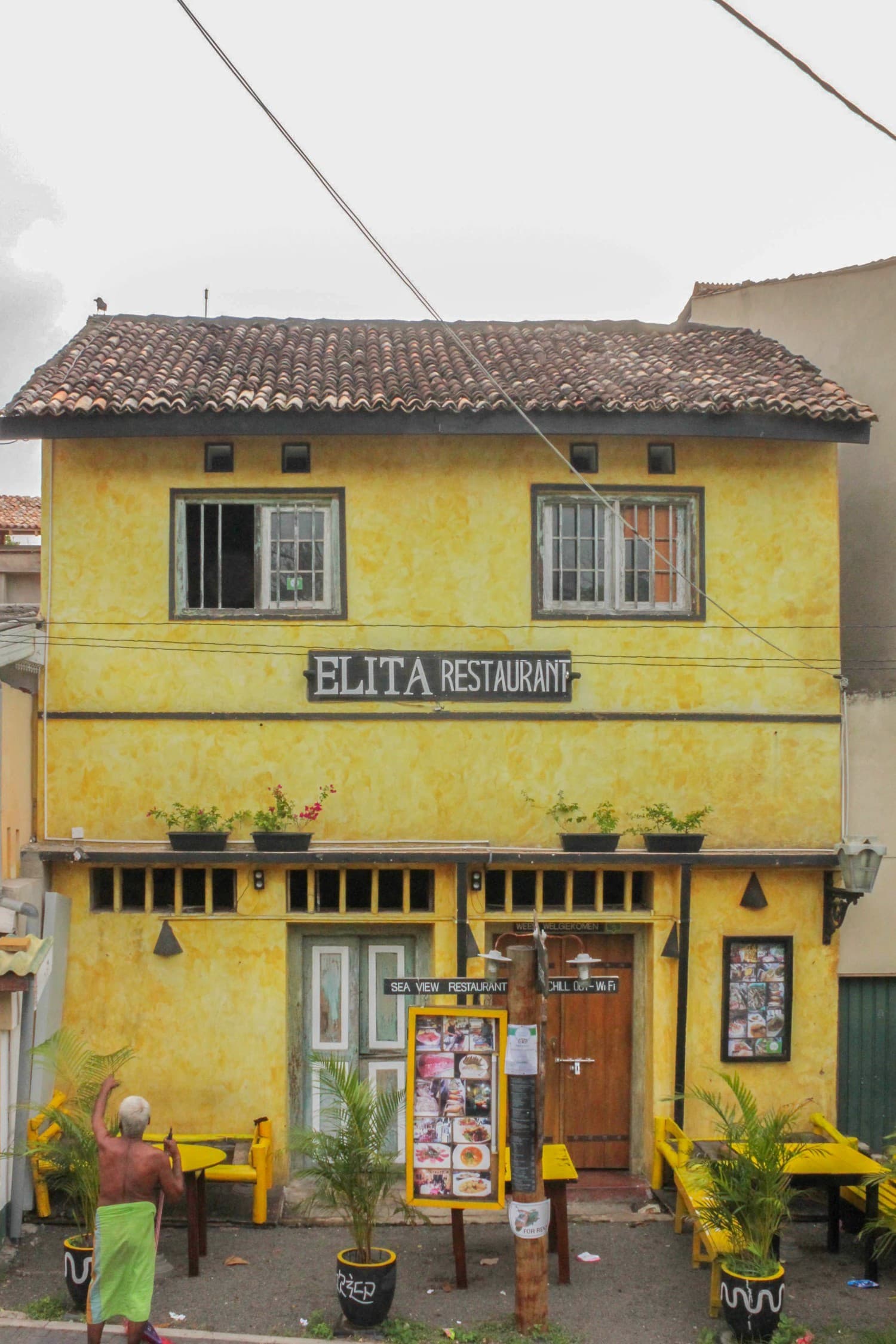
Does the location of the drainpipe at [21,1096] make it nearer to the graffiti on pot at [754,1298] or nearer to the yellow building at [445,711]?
the yellow building at [445,711]

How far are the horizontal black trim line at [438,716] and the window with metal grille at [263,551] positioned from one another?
1.02 meters

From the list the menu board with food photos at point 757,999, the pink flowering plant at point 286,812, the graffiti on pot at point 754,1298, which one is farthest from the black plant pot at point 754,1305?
the pink flowering plant at point 286,812

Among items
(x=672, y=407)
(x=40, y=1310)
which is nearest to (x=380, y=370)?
(x=672, y=407)

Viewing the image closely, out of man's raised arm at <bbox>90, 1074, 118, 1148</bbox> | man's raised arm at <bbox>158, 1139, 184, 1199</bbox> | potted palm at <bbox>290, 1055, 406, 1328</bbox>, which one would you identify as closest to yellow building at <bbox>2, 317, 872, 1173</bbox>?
potted palm at <bbox>290, 1055, 406, 1328</bbox>

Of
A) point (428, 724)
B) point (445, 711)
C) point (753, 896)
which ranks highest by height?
point (445, 711)

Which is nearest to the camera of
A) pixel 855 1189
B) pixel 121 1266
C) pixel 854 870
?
pixel 121 1266

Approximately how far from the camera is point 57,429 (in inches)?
495

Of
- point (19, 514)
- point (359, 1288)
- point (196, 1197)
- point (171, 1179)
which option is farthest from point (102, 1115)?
point (19, 514)

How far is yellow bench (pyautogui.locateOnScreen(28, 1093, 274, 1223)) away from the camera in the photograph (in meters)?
11.4

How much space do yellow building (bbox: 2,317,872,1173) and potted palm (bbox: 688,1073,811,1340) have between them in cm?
276

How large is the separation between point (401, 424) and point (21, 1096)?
6684mm

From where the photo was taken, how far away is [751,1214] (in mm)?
9773

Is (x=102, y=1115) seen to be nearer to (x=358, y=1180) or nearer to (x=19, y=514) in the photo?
(x=358, y=1180)

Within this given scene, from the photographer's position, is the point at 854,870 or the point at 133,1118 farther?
the point at 854,870
